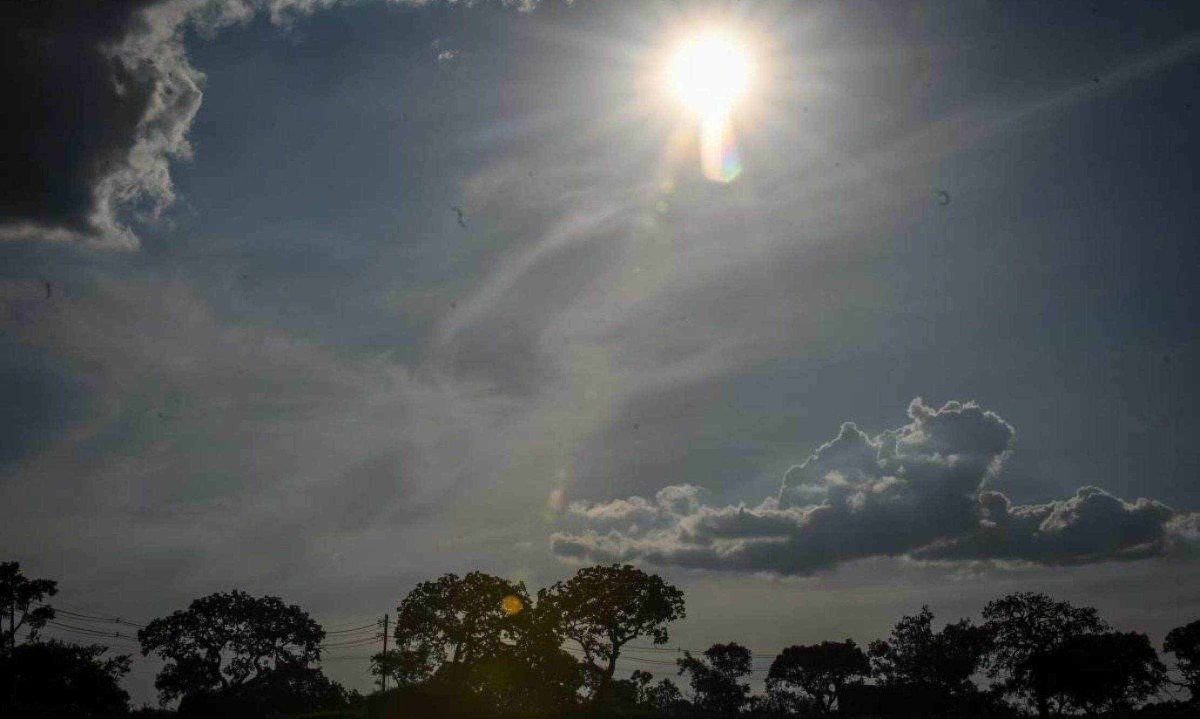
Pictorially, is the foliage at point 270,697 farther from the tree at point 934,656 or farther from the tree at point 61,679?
the tree at point 934,656

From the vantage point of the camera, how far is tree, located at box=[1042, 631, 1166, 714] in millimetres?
77625

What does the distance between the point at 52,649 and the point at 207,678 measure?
18554 mm

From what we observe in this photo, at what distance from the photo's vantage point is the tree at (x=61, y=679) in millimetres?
70562

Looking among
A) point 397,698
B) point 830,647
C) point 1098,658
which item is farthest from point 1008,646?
point 397,698

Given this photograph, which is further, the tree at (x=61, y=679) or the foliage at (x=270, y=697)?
the foliage at (x=270, y=697)

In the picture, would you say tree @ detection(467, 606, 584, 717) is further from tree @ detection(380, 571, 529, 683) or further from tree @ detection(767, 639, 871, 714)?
tree @ detection(767, 639, 871, 714)

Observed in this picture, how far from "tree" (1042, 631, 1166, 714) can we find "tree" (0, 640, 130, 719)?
83.8 m

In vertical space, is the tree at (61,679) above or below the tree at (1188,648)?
above

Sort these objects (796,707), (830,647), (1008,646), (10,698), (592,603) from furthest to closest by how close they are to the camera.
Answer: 1. (796,707)
2. (830,647)
3. (1008,646)
4. (592,603)
5. (10,698)

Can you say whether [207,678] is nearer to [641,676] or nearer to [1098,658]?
[641,676]

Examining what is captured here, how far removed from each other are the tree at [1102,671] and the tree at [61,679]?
8376 centimetres

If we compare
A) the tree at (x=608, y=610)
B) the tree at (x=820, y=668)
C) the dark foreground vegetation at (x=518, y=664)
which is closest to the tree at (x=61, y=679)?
the dark foreground vegetation at (x=518, y=664)

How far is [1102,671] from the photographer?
77.4 metres

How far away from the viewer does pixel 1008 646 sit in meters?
84.0
